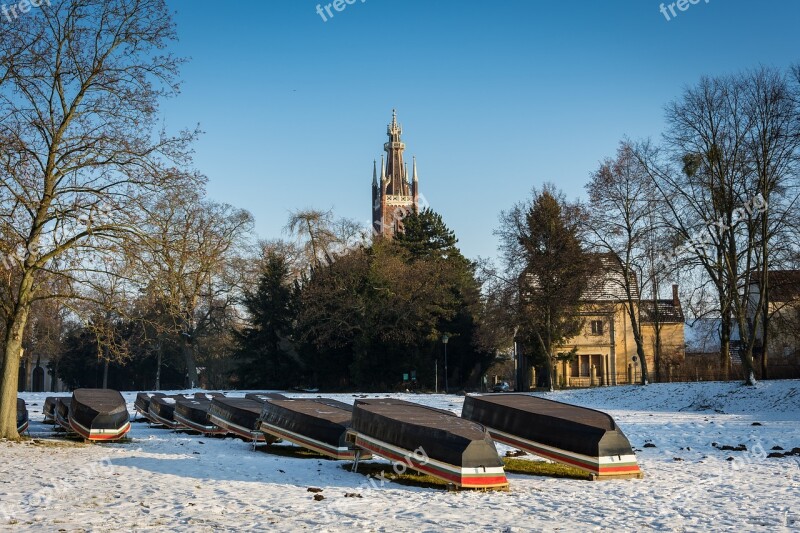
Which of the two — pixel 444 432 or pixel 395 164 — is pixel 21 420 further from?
pixel 395 164

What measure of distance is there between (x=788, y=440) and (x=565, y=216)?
1120 inches

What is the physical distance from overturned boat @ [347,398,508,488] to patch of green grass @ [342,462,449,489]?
14.9 inches

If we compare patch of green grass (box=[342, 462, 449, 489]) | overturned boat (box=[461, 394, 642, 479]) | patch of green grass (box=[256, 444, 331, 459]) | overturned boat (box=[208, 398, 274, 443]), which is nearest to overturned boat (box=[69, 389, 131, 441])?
overturned boat (box=[208, 398, 274, 443])

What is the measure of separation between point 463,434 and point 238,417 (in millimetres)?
9874

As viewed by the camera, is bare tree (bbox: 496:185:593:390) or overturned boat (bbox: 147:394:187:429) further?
bare tree (bbox: 496:185:593:390)

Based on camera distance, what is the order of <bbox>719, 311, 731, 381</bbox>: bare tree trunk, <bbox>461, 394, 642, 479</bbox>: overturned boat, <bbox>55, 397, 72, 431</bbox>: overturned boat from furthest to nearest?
1. <bbox>719, 311, 731, 381</bbox>: bare tree trunk
2. <bbox>55, 397, 72, 431</bbox>: overturned boat
3. <bbox>461, 394, 642, 479</bbox>: overturned boat

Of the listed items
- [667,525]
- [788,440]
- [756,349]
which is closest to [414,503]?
[667,525]

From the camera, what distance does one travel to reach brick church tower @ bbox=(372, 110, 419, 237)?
147375 millimetres

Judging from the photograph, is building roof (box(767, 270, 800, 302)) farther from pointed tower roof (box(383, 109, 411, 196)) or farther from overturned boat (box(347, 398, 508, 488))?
pointed tower roof (box(383, 109, 411, 196))

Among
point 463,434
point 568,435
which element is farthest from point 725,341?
point 463,434

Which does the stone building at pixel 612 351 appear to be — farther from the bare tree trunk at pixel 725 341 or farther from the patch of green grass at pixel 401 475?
the patch of green grass at pixel 401 475

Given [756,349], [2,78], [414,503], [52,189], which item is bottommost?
[414,503]

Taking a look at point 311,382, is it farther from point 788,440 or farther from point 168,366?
point 788,440

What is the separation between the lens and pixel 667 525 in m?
10.5
